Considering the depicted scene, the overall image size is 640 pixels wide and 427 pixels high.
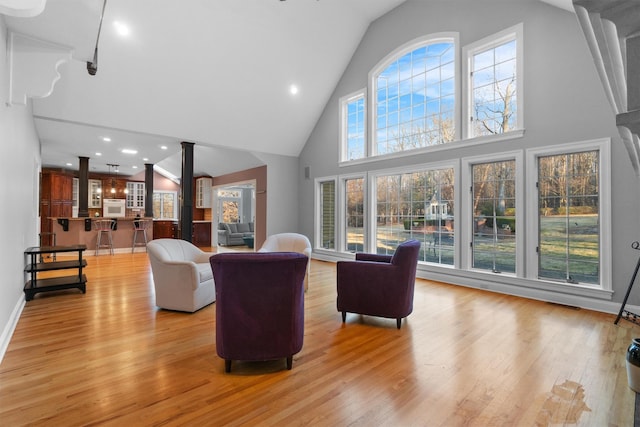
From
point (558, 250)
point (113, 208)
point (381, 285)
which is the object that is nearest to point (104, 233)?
point (113, 208)

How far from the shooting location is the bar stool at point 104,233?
27.7ft

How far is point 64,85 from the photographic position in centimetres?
484

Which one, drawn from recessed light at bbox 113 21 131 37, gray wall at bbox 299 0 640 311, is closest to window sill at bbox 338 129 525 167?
gray wall at bbox 299 0 640 311

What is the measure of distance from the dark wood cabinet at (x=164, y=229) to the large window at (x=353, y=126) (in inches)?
269

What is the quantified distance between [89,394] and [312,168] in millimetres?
6994

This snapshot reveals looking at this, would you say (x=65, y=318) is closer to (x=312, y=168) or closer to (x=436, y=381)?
(x=436, y=381)

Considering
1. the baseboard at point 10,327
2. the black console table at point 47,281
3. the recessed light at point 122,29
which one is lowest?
the baseboard at point 10,327

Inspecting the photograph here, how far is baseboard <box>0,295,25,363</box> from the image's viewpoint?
257 cm

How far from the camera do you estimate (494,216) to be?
15.9ft

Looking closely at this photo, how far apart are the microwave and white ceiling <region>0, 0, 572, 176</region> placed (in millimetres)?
3083

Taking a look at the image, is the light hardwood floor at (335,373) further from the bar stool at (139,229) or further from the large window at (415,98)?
the bar stool at (139,229)

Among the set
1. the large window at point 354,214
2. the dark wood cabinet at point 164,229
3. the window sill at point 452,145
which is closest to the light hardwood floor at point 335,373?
the window sill at point 452,145

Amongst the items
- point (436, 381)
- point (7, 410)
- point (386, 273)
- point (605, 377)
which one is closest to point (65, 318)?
point (7, 410)

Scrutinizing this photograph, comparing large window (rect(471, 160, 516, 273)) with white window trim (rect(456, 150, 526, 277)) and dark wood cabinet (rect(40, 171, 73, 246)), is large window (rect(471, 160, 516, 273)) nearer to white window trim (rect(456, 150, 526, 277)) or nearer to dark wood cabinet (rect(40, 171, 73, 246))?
white window trim (rect(456, 150, 526, 277))
